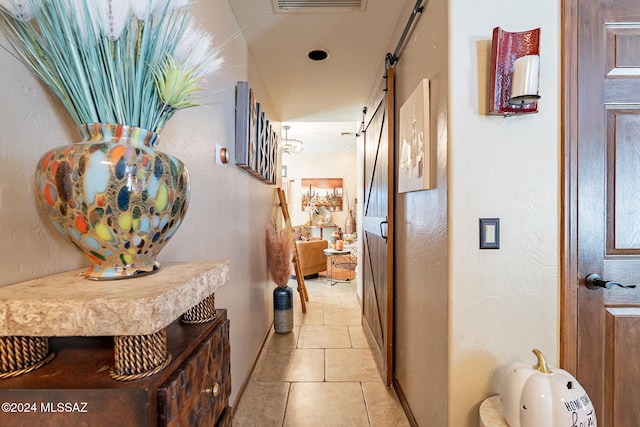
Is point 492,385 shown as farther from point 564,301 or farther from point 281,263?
point 281,263

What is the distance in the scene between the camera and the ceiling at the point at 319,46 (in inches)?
74.5

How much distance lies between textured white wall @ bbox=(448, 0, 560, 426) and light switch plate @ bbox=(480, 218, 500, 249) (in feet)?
0.07

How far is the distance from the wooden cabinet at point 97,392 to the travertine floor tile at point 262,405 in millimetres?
1515

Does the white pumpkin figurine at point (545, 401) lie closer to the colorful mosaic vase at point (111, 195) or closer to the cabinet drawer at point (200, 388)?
the cabinet drawer at point (200, 388)

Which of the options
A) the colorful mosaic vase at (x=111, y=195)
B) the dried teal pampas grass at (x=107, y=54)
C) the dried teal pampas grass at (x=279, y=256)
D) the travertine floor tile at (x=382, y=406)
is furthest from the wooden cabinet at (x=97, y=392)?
the dried teal pampas grass at (x=279, y=256)

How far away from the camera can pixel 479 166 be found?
1.18 metres

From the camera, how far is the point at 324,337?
304 cm

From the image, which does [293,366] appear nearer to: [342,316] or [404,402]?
[404,402]

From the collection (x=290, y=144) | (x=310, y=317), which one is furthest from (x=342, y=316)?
(x=290, y=144)

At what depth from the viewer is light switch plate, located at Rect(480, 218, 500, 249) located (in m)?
1.18

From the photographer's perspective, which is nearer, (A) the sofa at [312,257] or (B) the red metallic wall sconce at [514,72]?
(B) the red metallic wall sconce at [514,72]

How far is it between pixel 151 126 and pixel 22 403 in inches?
19.8

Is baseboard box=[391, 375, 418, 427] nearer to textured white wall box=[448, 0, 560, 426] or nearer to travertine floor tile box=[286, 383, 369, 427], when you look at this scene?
travertine floor tile box=[286, 383, 369, 427]

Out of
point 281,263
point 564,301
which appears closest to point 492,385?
point 564,301
